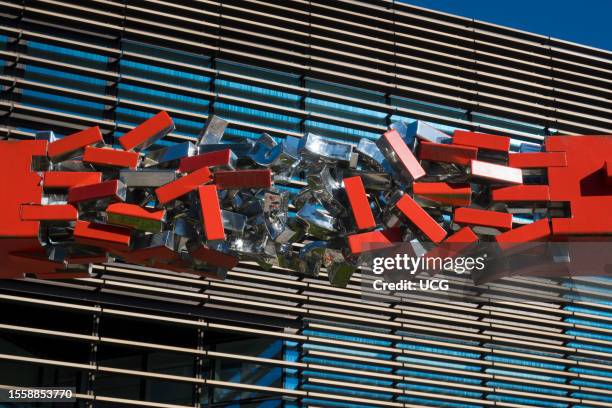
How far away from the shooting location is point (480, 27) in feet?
42.1

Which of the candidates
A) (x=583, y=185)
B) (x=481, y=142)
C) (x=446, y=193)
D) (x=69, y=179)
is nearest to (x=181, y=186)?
(x=69, y=179)

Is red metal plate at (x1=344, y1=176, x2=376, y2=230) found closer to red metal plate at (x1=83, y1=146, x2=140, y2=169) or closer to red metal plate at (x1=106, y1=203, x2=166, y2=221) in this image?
red metal plate at (x1=106, y1=203, x2=166, y2=221)

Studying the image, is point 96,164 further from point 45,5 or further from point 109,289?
point 45,5

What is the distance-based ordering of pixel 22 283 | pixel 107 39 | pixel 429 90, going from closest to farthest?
pixel 22 283 → pixel 107 39 → pixel 429 90

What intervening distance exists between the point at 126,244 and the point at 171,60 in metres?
6.92

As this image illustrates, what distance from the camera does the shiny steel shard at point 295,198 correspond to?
165 inches

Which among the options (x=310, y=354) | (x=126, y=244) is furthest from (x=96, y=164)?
(x=310, y=354)

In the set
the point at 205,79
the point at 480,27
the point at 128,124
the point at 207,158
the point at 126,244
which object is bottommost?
the point at 126,244

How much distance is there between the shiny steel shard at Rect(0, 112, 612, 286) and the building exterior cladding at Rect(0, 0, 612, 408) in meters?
4.63

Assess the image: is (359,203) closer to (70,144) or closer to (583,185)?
(583,185)

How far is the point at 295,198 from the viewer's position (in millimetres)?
4516

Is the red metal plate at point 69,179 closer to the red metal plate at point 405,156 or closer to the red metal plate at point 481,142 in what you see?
the red metal plate at point 405,156

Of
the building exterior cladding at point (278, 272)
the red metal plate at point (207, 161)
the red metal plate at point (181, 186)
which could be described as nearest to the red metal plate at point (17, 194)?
the red metal plate at point (181, 186)

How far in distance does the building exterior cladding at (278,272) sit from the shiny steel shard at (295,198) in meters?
4.63
